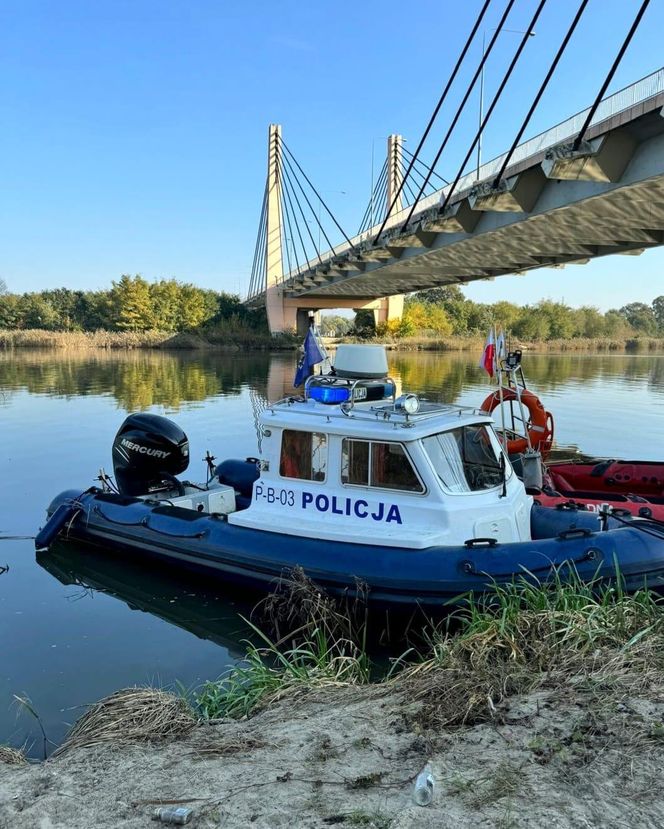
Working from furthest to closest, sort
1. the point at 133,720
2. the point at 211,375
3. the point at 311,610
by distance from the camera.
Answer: the point at 211,375, the point at 311,610, the point at 133,720

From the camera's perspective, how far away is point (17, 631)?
5.86 meters

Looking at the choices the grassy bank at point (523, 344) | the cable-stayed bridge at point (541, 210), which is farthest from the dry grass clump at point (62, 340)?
the cable-stayed bridge at point (541, 210)

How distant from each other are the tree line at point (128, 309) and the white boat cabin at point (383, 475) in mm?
52970

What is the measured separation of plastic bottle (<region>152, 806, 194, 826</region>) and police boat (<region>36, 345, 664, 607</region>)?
10.00 ft

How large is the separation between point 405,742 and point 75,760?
1540mm

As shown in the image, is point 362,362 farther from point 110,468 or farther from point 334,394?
point 110,468

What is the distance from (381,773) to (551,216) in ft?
44.0

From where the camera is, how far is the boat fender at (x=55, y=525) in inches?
298

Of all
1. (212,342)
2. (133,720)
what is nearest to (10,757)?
(133,720)

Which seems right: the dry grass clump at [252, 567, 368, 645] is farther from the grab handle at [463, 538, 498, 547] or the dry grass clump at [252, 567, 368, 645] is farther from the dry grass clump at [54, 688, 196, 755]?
the dry grass clump at [54, 688, 196, 755]

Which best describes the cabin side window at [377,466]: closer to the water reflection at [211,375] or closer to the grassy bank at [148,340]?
the water reflection at [211,375]

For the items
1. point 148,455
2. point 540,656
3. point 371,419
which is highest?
point 371,419

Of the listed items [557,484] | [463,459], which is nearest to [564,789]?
[463,459]

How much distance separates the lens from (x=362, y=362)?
695 centimetres
